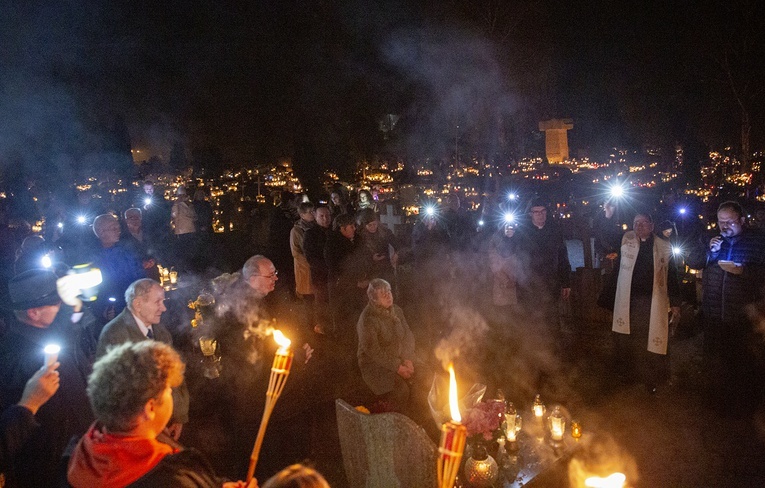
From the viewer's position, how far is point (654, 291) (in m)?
5.49

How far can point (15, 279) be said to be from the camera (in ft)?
10.2

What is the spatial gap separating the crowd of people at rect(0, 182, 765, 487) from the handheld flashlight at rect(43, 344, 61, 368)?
0.06 metres

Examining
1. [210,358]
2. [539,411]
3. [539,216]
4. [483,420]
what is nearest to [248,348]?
[483,420]

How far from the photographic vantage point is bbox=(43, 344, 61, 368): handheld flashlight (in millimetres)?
2860

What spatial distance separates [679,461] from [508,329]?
2745mm

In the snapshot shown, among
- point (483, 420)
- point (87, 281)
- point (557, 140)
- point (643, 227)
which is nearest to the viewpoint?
point (483, 420)

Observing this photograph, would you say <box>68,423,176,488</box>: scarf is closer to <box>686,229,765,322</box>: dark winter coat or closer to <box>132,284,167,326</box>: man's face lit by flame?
<box>132,284,167,326</box>: man's face lit by flame

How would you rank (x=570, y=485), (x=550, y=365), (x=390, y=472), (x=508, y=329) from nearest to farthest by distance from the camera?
(x=390, y=472) → (x=570, y=485) → (x=550, y=365) → (x=508, y=329)

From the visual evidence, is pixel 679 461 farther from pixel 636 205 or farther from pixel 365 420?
pixel 636 205

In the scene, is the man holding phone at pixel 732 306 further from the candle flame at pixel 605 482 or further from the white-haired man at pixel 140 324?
the white-haired man at pixel 140 324

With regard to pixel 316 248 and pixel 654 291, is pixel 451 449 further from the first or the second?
pixel 316 248

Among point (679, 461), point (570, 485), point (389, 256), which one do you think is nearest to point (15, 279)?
point (570, 485)

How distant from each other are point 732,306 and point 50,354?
6.00 metres

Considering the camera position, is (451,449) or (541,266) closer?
(451,449)
